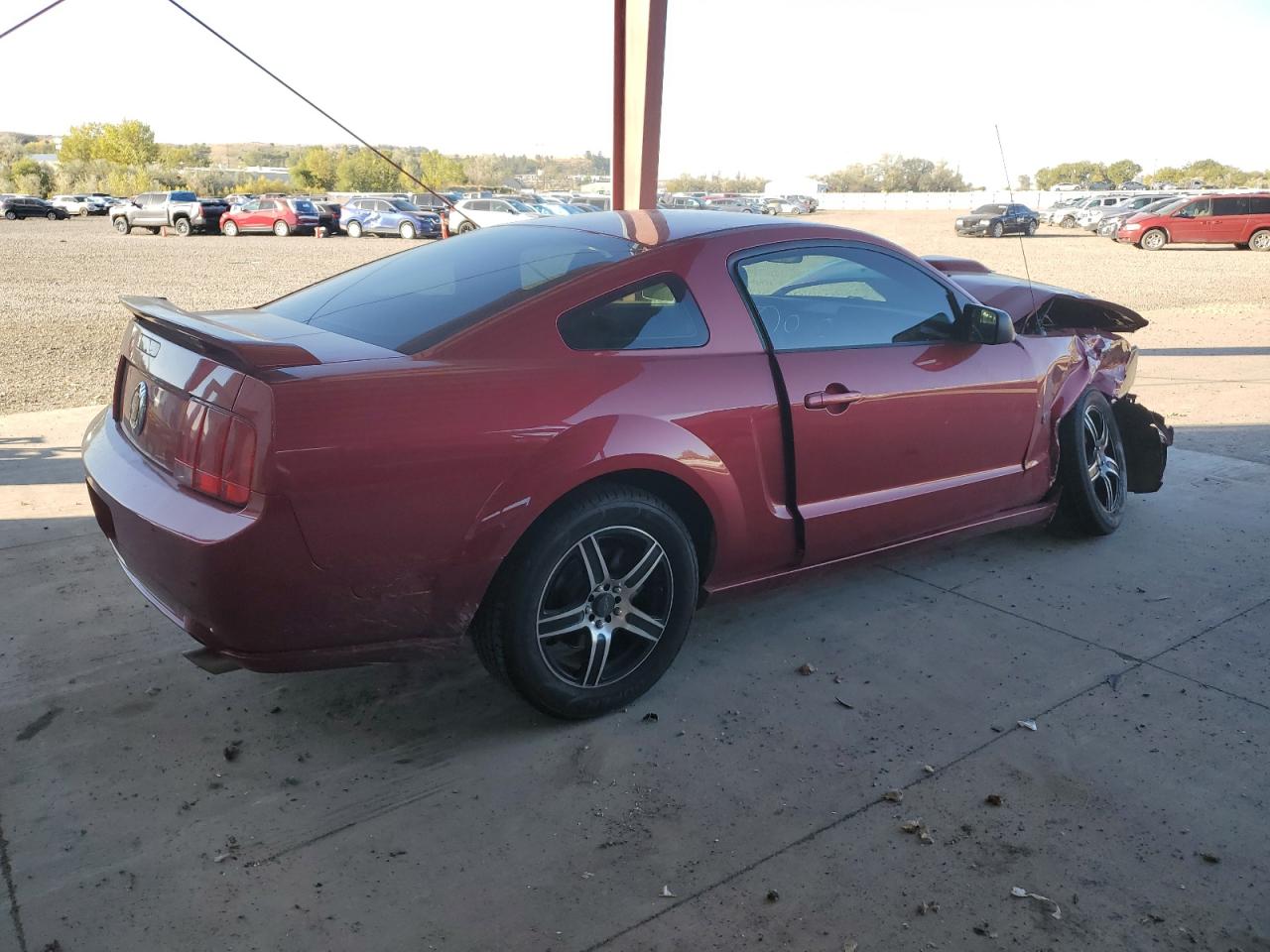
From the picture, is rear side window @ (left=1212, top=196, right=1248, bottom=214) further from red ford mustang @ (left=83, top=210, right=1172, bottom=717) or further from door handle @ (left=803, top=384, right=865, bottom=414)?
door handle @ (left=803, top=384, right=865, bottom=414)

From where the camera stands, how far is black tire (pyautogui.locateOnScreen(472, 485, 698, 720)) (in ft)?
10.6

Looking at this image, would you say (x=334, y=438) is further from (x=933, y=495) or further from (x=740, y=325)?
(x=933, y=495)

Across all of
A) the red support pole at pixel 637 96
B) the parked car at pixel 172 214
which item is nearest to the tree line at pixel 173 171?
the parked car at pixel 172 214

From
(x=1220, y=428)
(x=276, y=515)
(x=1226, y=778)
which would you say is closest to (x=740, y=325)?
(x=276, y=515)

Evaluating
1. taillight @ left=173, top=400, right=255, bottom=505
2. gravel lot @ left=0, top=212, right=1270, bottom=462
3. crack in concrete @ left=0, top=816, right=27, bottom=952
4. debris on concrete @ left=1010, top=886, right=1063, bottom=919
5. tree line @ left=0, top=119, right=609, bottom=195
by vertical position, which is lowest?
crack in concrete @ left=0, top=816, right=27, bottom=952

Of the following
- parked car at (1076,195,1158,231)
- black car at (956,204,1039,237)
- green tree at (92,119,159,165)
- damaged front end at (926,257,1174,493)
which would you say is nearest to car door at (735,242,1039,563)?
damaged front end at (926,257,1174,493)

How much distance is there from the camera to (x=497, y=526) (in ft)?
10.2

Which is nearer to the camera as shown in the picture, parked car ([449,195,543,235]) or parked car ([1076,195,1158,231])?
parked car ([449,195,543,235])

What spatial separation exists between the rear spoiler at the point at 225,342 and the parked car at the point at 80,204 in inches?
2327

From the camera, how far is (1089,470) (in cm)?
509

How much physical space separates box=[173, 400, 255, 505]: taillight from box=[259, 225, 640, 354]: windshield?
0.55 m

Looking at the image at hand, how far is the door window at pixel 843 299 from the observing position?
12.8ft

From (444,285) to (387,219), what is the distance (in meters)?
35.0

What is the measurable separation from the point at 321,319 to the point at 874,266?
6.85 ft
